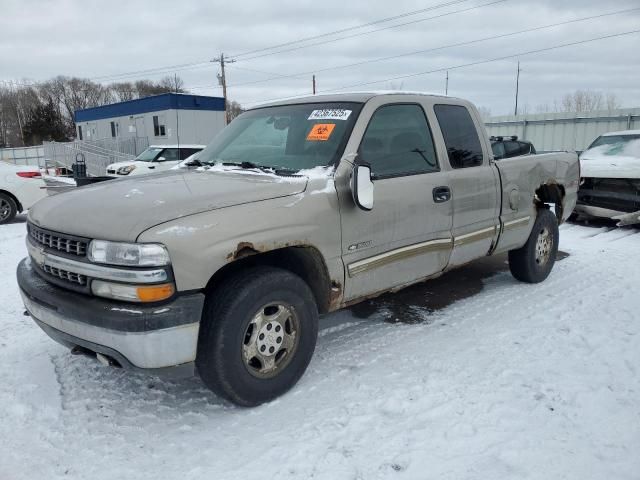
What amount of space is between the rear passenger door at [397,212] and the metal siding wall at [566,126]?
17673 millimetres

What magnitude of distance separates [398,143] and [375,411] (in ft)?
6.40

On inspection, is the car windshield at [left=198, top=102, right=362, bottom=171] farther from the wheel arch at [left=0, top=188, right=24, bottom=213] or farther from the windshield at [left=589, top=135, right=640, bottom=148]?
the windshield at [left=589, top=135, right=640, bottom=148]

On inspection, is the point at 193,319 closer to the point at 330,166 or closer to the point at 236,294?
the point at 236,294

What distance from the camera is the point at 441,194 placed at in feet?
12.9

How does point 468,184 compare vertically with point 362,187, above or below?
below

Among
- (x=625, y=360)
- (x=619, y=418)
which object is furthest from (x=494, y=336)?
(x=619, y=418)

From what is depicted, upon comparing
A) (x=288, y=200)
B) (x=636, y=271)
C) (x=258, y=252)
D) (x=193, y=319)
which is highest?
(x=288, y=200)

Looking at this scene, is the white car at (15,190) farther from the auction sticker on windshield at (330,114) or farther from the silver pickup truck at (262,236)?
the auction sticker on windshield at (330,114)

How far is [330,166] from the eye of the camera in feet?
10.9

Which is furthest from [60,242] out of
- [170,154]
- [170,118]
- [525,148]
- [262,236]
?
[170,118]

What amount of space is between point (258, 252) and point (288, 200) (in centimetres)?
38

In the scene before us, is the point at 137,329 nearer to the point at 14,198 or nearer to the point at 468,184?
the point at 468,184

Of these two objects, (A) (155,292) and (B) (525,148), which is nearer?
(A) (155,292)

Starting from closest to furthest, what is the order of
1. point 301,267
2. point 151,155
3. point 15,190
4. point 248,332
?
point 248,332, point 301,267, point 15,190, point 151,155
